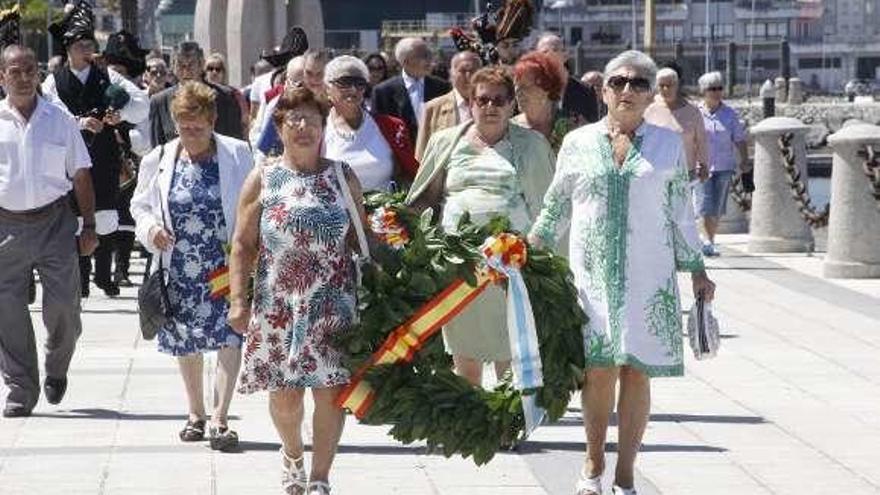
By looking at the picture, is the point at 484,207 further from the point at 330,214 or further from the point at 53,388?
the point at 53,388

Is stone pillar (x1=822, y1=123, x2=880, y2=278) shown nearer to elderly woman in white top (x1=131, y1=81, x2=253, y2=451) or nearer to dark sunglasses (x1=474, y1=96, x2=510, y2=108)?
dark sunglasses (x1=474, y1=96, x2=510, y2=108)

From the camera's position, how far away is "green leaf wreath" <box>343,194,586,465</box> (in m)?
8.90

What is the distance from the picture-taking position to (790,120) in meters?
23.6

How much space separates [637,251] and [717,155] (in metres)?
12.7

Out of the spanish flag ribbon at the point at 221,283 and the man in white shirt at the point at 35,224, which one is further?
the man in white shirt at the point at 35,224

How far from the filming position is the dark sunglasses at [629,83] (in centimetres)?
936

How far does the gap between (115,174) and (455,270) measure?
8.27 meters

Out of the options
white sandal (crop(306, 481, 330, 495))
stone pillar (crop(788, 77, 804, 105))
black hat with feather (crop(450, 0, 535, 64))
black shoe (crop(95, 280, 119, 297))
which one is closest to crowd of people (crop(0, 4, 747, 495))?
white sandal (crop(306, 481, 330, 495))

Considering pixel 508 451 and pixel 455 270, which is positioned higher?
pixel 455 270

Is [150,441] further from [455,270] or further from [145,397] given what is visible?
[455,270]

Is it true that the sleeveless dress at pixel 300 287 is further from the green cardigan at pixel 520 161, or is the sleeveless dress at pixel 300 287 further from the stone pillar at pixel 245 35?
the stone pillar at pixel 245 35

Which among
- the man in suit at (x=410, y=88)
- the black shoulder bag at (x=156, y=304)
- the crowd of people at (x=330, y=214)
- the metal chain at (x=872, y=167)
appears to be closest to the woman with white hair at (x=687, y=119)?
the metal chain at (x=872, y=167)

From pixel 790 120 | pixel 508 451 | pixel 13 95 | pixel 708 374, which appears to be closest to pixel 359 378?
pixel 508 451

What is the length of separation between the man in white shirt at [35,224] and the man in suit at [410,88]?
93.8 inches
